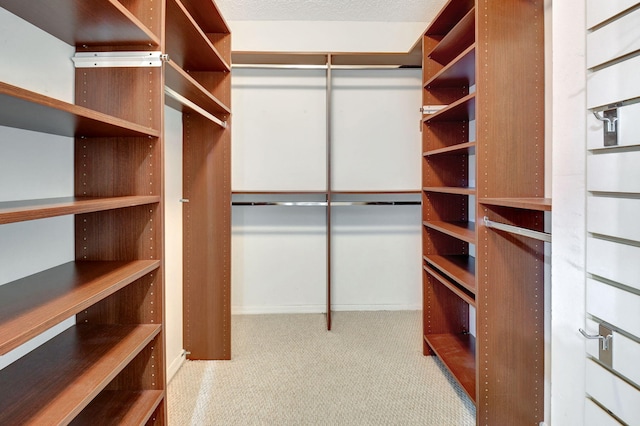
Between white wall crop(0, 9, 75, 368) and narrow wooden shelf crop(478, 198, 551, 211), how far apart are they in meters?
1.60

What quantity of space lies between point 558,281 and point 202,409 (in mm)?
1682

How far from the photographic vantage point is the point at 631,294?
92 centimetres

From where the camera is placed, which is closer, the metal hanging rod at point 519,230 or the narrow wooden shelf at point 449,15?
the metal hanging rod at point 519,230

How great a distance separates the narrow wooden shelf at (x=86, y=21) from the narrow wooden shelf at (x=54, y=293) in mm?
763

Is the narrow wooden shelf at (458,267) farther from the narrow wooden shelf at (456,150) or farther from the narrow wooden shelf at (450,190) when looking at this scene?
the narrow wooden shelf at (456,150)

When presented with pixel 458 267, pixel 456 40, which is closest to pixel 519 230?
pixel 458 267

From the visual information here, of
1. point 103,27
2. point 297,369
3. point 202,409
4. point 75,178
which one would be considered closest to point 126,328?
point 75,178

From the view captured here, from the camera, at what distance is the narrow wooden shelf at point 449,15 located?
1940 mm

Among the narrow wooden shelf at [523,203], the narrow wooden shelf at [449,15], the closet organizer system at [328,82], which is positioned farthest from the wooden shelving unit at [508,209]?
the closet organizer system at [328,82]

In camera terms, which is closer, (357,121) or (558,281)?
(558,281)

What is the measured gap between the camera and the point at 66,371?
3.40 feet

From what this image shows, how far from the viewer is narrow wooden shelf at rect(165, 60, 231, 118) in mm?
1506

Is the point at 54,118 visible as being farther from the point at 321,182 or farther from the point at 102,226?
the point at 321,182

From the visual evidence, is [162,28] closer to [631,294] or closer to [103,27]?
[103,27]
